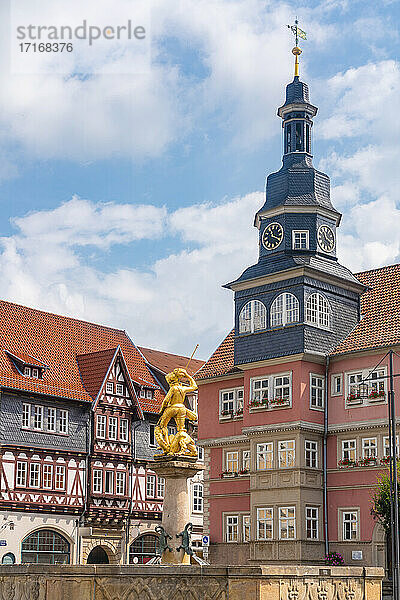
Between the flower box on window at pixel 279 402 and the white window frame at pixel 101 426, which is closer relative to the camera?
the flower box on window at pixel 279 402

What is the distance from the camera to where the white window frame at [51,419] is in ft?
169

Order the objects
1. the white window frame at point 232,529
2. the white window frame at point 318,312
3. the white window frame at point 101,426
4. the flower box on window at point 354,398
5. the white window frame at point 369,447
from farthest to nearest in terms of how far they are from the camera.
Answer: the white window frame at point 101,426
the white window frame at point 232,529
the white window frame at point 318,312
the flower box on window at point 354,398
the white window frame at point 369,447

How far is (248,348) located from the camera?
140ft

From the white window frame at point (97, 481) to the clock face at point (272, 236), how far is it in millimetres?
→ 17543

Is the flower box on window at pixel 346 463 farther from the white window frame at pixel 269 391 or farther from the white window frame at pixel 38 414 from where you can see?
the white window frame at pixel 38 414

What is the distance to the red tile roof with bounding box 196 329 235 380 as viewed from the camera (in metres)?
45.6

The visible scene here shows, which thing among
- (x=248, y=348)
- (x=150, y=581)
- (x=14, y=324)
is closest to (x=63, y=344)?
(x=14, y=324)

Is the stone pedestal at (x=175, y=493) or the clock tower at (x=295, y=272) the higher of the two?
the clock tower at (x=295, y=272)

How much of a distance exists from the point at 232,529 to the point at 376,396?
9.64 metres

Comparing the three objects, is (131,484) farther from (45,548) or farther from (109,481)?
(45,548)

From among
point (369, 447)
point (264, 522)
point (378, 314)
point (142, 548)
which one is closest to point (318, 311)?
point (378, 314)

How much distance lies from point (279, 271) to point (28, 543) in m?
19.9

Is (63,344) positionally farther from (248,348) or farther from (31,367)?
(248,348)

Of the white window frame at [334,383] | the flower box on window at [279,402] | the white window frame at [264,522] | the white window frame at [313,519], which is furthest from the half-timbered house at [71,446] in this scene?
the white window frame at [334,383]
